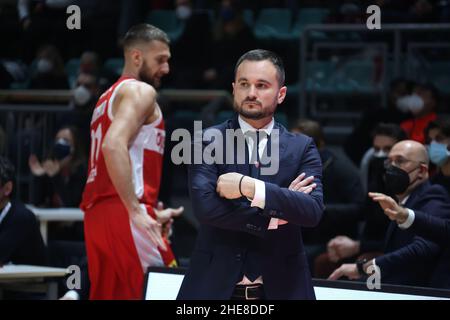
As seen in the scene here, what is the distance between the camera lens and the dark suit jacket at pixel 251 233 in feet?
13.0

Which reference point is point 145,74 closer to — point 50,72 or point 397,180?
point 397,180

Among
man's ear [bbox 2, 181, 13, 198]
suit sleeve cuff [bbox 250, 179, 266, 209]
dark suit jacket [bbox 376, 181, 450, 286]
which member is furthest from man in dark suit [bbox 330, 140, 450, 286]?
man's ear [bbox 2, 181, 13, 198]

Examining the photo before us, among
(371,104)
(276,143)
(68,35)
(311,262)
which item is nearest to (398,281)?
(311,262)

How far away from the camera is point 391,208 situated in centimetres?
563

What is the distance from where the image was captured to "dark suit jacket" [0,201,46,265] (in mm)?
6941

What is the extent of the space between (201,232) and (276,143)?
50 cm

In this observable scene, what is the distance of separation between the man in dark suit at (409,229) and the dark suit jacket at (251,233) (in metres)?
1.85

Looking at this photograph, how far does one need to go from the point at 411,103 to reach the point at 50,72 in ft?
15.4

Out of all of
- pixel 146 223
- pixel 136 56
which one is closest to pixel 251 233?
pixel 146 223

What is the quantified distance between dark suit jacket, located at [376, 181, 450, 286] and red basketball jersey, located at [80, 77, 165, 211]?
1.53m

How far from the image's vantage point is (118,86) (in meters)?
5.94

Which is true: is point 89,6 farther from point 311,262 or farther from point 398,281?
point 398,281
